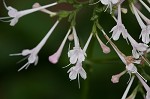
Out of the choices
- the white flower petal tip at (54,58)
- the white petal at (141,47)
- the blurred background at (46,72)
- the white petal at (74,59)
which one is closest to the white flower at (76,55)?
the white petal at (74,59)

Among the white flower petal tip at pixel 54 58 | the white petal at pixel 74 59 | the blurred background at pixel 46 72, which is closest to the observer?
the white petal at pixel 74 59

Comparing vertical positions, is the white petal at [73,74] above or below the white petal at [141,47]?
above

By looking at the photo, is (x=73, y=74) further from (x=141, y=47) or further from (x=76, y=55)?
(x=141, y=47)

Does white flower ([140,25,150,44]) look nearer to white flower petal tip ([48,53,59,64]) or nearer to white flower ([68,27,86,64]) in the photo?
white flower ([68,27,86,64])

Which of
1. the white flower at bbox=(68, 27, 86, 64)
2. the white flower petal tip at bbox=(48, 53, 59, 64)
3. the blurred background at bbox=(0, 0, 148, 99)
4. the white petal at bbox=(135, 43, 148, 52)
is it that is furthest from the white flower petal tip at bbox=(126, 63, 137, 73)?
the blurred background at bbox=(0, 0, 148, 99)

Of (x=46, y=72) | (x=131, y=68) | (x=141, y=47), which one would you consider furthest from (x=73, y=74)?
(x=46, y=72)

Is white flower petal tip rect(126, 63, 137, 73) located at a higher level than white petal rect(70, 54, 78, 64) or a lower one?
lower

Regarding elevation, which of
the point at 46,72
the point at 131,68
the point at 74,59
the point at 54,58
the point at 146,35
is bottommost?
the point at 131,68

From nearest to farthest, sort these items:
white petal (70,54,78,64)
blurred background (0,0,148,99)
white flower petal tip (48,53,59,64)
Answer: white petal (70,54,78,64), white flower petal tip (48,53,59,64), blurred background (0,0,148,99)

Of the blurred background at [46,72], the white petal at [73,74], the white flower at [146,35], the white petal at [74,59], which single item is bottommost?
the white flower at [146,35]

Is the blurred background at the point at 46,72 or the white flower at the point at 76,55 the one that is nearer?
the white flower at the point at 76,55

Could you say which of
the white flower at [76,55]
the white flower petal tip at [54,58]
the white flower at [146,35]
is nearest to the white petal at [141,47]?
the white flower at [146,35]

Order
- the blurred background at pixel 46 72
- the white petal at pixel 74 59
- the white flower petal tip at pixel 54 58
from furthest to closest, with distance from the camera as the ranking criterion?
the blurred background at pixel 46 72
the white flower petal tip at pixel 54 58
the white petal at pixel 74 59

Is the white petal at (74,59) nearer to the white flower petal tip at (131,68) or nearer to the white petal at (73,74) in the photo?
the white petal at (73,74)
